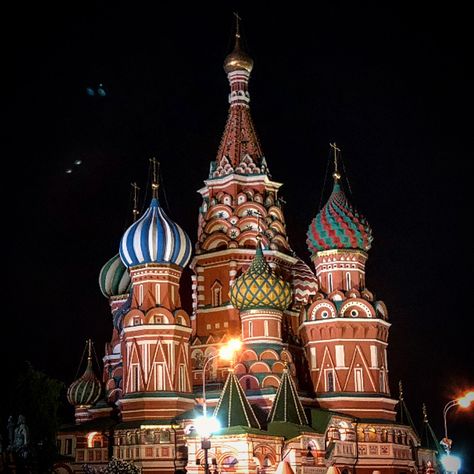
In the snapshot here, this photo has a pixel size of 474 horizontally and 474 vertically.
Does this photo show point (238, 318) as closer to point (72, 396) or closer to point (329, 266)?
point (329, 266)

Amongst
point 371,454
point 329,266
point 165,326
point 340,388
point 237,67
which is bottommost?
point 371,454

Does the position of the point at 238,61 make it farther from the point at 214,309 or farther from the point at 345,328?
the point at 345,328

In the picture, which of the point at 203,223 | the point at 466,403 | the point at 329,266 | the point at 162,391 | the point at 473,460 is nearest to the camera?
the point at 466,403

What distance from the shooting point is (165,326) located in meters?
36.6

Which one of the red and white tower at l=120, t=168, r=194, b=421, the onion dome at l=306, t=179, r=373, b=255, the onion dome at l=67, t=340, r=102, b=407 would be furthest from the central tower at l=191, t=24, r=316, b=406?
the onion dome at l=67, t=340, r=102, b=407

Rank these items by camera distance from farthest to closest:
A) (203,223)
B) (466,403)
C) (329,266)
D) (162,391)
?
(203,223)
(329,266)
(162,391)
(466,403)

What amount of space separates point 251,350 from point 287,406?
389cm

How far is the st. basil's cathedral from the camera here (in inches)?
1357

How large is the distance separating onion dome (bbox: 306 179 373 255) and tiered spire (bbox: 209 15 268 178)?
4.35m

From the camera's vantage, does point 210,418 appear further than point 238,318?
No

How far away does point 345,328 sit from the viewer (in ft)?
123

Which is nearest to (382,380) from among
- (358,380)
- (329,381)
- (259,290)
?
(358,380)

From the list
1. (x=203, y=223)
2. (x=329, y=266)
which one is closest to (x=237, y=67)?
(x=203, y=223)

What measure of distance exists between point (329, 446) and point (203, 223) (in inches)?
513
